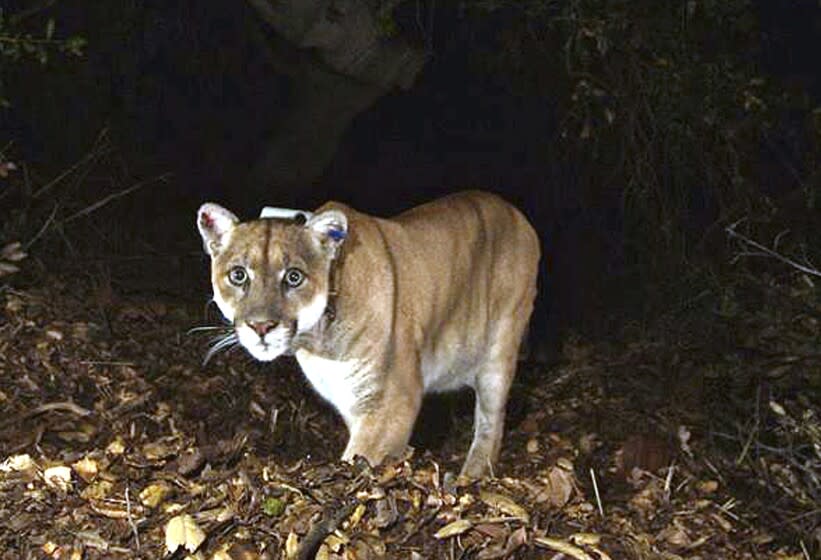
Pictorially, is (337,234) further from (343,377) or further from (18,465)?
(18,465)

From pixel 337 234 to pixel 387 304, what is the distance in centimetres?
47

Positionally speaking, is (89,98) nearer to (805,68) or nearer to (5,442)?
→ (5,442)

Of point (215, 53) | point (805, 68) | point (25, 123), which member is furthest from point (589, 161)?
point (25, 123)

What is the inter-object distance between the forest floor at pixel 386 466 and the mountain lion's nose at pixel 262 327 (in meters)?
0.40

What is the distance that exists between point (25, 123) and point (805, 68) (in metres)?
5.21

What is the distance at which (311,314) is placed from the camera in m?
6.08

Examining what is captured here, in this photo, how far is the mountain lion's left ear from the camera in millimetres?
6107

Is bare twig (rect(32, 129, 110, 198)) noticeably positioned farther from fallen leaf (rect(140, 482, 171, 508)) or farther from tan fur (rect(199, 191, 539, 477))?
fallen leaf (rect(140, 482, 171, 508))

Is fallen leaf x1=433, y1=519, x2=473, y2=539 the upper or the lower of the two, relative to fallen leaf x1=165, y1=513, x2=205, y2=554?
lower

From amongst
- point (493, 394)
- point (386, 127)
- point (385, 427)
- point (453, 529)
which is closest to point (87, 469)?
point (453, 529)

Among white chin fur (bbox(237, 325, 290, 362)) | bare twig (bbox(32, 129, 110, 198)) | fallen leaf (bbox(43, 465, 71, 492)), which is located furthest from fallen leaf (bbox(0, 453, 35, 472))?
bare twig (bbox(32, 129, 110, 198))

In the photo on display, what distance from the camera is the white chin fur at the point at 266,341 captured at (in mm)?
5891

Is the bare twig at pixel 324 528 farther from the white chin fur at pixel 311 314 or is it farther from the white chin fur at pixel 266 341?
the white chin fur at pixel 311 314

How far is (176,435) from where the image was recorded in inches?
267
